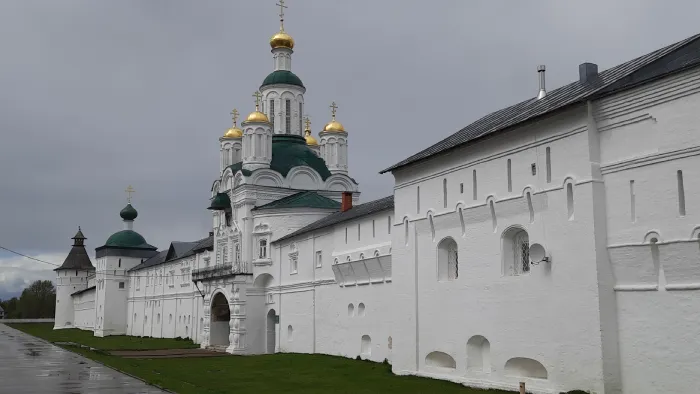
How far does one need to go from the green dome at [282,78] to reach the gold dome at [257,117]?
9.12 feet

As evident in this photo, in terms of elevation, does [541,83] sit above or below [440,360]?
above

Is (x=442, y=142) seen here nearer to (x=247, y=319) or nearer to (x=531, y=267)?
(x=531, y=267)

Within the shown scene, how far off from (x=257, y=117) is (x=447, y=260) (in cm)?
1729

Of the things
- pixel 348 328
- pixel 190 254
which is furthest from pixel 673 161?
pixel 190 254

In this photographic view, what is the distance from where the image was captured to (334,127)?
119ft

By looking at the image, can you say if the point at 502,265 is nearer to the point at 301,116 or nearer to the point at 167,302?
the point at 301,116

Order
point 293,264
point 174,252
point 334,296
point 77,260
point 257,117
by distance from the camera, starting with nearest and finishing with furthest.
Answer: point 334,296 → point 293,264 → point 257,117 → point 174,252 → point 77,260

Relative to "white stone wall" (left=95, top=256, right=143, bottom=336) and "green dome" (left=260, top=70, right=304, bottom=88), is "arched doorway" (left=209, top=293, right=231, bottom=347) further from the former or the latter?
"white stone wall" (left=95, top=256, right=143, bottom=336)

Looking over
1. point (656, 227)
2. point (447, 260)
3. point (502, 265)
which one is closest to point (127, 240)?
point (447, 260)

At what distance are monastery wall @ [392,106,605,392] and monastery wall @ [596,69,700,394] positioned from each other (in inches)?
18.1

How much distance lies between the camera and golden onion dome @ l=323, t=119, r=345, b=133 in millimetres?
36062

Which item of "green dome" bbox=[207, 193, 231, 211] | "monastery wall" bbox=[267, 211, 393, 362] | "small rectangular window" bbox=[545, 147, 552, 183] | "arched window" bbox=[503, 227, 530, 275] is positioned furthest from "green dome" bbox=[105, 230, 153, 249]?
"small rectangular window" bbox=[545, 147, 552, 183]

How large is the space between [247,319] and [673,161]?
21284mm

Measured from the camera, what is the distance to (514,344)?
566 inches
